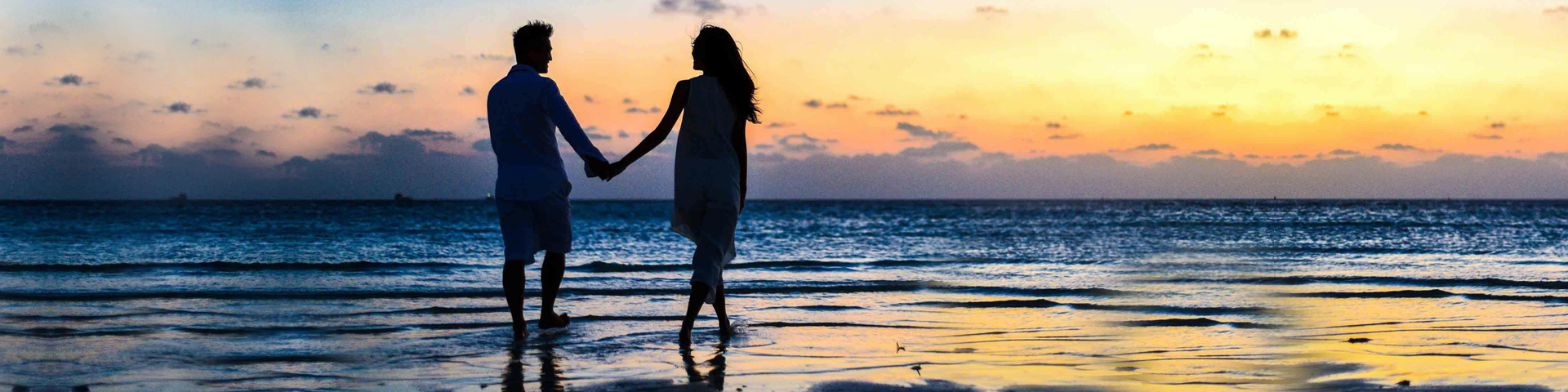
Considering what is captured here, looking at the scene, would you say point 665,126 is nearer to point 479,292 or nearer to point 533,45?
point 533,45

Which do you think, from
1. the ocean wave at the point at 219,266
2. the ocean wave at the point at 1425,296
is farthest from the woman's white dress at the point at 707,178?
the ocean wave at the point at 219,266

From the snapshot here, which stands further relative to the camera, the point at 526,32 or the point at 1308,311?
the point at 1308,311

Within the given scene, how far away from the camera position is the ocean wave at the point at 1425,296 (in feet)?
24.9

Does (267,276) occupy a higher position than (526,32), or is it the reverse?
(526,32)

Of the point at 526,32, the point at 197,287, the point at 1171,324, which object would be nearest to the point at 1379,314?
the point at 1171,324

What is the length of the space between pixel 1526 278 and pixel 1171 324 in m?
6.37

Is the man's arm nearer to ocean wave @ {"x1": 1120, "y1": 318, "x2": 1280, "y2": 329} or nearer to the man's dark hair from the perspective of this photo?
the man's dark hair

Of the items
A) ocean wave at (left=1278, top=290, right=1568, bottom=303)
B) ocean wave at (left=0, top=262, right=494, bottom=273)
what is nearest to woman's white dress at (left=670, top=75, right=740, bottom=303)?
ocean wave at (left=1278, top=290, right=1568, bottom=303)

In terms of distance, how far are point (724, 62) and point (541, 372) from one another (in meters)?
1.54

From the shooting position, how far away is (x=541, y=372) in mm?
3783

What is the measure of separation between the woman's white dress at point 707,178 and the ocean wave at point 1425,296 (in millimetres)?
5152

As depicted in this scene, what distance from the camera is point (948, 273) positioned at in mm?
10406

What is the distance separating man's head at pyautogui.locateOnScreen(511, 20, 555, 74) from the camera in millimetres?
4848

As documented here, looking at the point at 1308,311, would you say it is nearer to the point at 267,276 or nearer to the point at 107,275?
the point at 267,276
